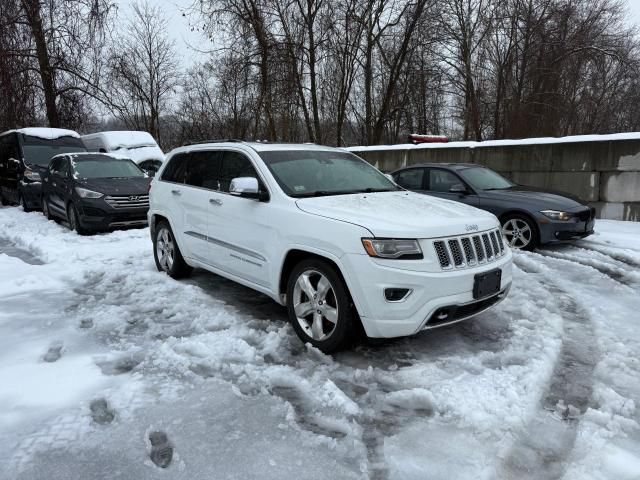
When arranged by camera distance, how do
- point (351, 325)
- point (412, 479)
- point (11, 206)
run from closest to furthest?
point (412, 479)
point (351, 325)
point (11, 206)

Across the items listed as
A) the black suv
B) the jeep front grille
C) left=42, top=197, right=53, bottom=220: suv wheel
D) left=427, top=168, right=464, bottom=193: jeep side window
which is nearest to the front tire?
the black suv

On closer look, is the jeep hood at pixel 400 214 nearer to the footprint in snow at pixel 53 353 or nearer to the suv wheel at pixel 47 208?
the footprint in snow at pixel 53 353

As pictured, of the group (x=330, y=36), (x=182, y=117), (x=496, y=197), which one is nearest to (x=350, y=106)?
(x=330, y=36)

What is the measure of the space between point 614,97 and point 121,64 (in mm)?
24074

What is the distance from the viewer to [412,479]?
2355 mm

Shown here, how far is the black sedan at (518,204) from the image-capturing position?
7.22 meters

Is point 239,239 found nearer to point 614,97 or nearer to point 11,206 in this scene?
point 11,206

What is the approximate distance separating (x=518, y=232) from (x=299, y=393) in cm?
558

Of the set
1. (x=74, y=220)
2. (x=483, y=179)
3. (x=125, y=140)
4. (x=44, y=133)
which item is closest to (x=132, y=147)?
(x=125, y=140)

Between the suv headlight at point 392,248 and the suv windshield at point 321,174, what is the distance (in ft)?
3.46

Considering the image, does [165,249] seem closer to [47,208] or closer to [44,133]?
[47,208]

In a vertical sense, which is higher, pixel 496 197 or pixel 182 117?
pixel 182 117

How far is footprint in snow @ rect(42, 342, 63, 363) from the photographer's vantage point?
3.64 m

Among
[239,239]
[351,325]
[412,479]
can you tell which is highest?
[239,239]
